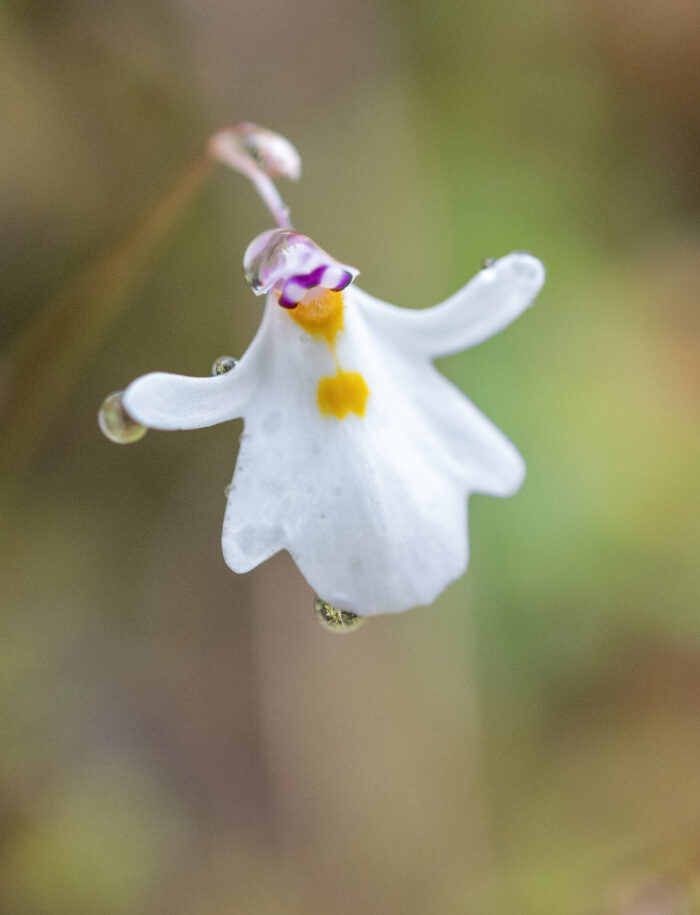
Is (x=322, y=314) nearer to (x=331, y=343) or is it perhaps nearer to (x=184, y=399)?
(x=331, y=343)

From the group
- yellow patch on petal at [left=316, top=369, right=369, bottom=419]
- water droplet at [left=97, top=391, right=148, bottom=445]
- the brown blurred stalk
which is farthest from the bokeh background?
yellow patch on petal at [left=316, top=369, right=369, bottom=419]

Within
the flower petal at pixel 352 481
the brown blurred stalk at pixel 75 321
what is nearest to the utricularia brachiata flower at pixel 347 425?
the flower petal at pixel 352 481

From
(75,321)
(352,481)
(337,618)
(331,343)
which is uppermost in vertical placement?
(75,321)

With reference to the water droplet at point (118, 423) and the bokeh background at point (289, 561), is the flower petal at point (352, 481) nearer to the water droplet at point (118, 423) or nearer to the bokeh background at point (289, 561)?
the water droplet at point (118, 423)

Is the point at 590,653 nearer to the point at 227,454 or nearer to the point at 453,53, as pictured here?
the point at 227,454

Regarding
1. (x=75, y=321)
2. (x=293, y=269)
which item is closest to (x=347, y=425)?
(x=293, y=269)

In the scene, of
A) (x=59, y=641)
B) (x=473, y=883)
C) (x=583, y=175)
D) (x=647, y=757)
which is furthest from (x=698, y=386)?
(x=59, y=641)
